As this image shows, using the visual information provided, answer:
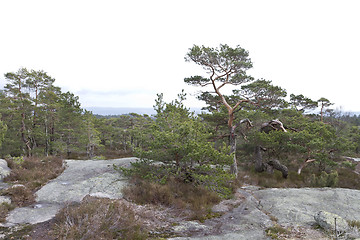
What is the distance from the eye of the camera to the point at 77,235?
433cm

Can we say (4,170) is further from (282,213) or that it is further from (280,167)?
(280,167)

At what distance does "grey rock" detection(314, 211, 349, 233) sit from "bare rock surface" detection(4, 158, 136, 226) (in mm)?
7409

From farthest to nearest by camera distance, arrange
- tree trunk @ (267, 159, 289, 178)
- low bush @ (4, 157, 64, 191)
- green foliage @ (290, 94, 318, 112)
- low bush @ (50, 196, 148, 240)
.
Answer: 1. green foliage @ (290, 94, 318, 112)
2. tree trunk @ (267, 159, 289, 178)
3. low bush @ (4, 157, 64, 191)
4. low bush @ (50, 196, 148, 240)

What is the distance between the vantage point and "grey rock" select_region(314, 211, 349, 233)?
17.7 ft

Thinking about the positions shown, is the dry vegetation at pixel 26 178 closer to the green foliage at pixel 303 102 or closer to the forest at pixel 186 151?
the forest at pixel 186 151

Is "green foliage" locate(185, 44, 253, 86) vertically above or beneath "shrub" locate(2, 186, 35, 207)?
above

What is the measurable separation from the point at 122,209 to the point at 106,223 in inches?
35.6

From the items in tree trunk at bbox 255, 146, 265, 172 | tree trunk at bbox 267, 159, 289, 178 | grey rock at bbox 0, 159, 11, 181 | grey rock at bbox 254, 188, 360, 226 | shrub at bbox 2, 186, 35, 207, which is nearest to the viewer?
shrub at bbox 2, 186, 35, 207

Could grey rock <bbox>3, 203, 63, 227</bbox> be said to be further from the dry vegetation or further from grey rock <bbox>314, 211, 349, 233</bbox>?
grey rock <bbox>314, 211, 349, 233</bbox>

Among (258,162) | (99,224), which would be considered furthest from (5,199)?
(258,162)

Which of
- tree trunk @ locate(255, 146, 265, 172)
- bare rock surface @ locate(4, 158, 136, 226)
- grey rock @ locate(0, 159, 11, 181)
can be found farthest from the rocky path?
tree trunk @ locate(255, 146, 265, 172)

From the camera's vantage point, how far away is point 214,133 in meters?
14.6

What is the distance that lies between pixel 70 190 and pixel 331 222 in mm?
9837

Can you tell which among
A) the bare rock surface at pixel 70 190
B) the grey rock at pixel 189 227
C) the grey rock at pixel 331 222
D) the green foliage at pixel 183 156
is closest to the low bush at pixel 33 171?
the bare rock surface at pixel 70 190
